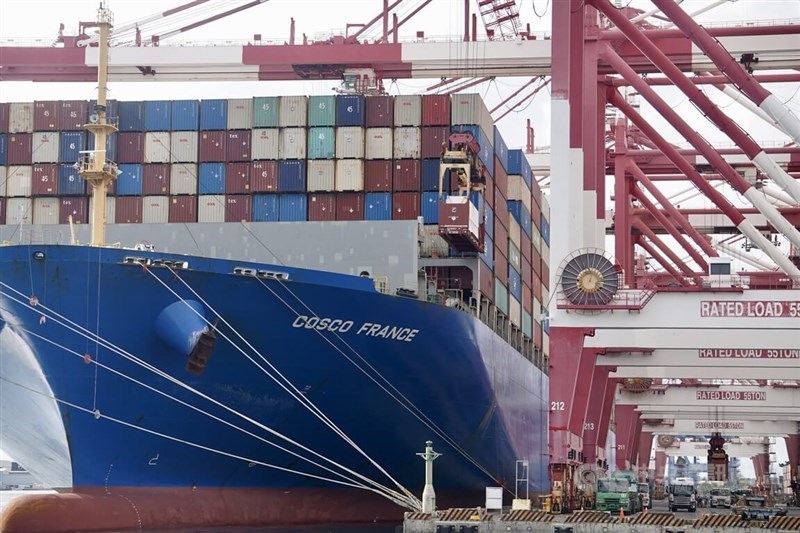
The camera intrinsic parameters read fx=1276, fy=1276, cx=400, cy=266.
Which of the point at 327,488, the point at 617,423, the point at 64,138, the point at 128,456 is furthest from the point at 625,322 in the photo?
the point at 617,423

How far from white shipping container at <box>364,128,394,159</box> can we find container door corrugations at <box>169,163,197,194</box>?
15.3ft

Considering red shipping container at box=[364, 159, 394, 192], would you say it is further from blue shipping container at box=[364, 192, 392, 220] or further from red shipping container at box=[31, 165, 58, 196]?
red shipping container at box=[31, 165, 58, 196]

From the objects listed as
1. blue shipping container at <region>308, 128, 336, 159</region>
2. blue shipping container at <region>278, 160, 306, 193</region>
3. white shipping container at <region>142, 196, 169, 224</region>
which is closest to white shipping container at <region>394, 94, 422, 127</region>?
blue shipping container at <region>308, 128, 336, 159</region>

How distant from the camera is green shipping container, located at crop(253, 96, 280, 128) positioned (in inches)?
1368

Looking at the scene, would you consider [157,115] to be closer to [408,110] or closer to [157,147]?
[157,147]

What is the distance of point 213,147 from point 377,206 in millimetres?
4769

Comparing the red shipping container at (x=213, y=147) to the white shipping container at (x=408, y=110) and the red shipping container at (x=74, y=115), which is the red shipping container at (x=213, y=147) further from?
the white shipping container at (x=408, y=110)

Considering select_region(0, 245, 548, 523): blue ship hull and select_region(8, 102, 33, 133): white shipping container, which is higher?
select_region(8, 102, 33, 133): white shipping container

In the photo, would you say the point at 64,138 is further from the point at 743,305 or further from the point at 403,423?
the point at 743,305

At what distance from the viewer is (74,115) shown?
3509 cm

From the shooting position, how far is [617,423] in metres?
62.7

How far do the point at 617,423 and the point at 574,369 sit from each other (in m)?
34.2

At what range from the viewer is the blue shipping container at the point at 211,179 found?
1342 inches

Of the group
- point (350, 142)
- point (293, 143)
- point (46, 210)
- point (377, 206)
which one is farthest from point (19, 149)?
point (377, 206)
